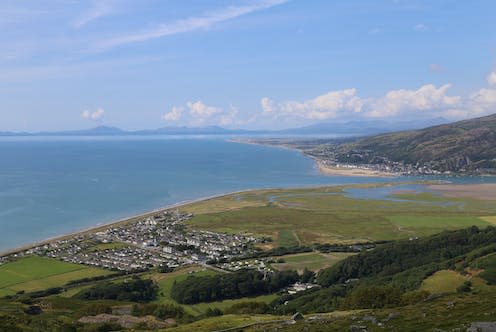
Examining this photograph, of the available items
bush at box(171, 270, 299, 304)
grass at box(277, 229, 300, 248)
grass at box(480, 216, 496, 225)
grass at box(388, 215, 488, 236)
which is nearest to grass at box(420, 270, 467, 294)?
bush at box(171, 270, 299, 304)

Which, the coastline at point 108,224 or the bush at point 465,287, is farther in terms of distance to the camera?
the coastline at point 108,224

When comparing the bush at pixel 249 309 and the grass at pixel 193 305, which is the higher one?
the bush at pixel 249 309

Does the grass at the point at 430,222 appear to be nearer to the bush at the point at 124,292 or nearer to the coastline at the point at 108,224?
the coastline at the point at 108,224

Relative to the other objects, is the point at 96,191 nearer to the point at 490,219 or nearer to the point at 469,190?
the point at 490,219

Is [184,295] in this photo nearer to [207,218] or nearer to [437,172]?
[207,218]

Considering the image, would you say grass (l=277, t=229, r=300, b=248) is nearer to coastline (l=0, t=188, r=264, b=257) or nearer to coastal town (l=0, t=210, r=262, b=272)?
coastal town (l=0, t=210, r=262, b=272)

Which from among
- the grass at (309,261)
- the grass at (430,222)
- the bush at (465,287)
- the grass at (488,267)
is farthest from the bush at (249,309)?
the grass at (430,222)

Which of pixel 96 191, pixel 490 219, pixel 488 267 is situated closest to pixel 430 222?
pixel 490 219
